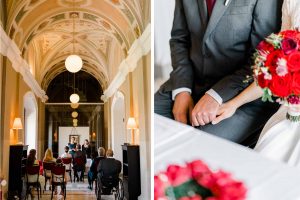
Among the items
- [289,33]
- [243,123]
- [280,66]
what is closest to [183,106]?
[243,123]

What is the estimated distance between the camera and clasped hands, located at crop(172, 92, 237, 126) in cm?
205

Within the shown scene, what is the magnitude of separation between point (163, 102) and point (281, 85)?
0.65 metres

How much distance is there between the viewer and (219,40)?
6.66ft

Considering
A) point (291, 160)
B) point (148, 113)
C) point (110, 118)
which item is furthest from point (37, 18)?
point (291, 160)

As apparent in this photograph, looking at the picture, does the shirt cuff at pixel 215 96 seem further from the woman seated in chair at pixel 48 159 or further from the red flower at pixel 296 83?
the woman seated in chair at pixel 48 159

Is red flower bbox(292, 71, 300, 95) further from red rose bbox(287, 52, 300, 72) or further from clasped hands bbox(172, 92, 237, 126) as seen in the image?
clasped hands bbox(172, 92, 237, 126)

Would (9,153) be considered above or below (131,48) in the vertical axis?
below

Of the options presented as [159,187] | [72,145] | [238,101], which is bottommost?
[159,187]

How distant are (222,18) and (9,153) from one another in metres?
1.61

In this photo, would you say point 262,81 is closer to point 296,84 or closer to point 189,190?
point 296,84

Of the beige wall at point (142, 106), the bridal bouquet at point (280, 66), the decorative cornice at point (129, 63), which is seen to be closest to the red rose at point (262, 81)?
the bridal bouquet at point (280, 66)

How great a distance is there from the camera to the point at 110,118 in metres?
2.82

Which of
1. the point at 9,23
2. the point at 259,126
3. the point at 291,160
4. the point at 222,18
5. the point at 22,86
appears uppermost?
the point at 9,23

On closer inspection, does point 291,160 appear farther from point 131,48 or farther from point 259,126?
point 131,48
